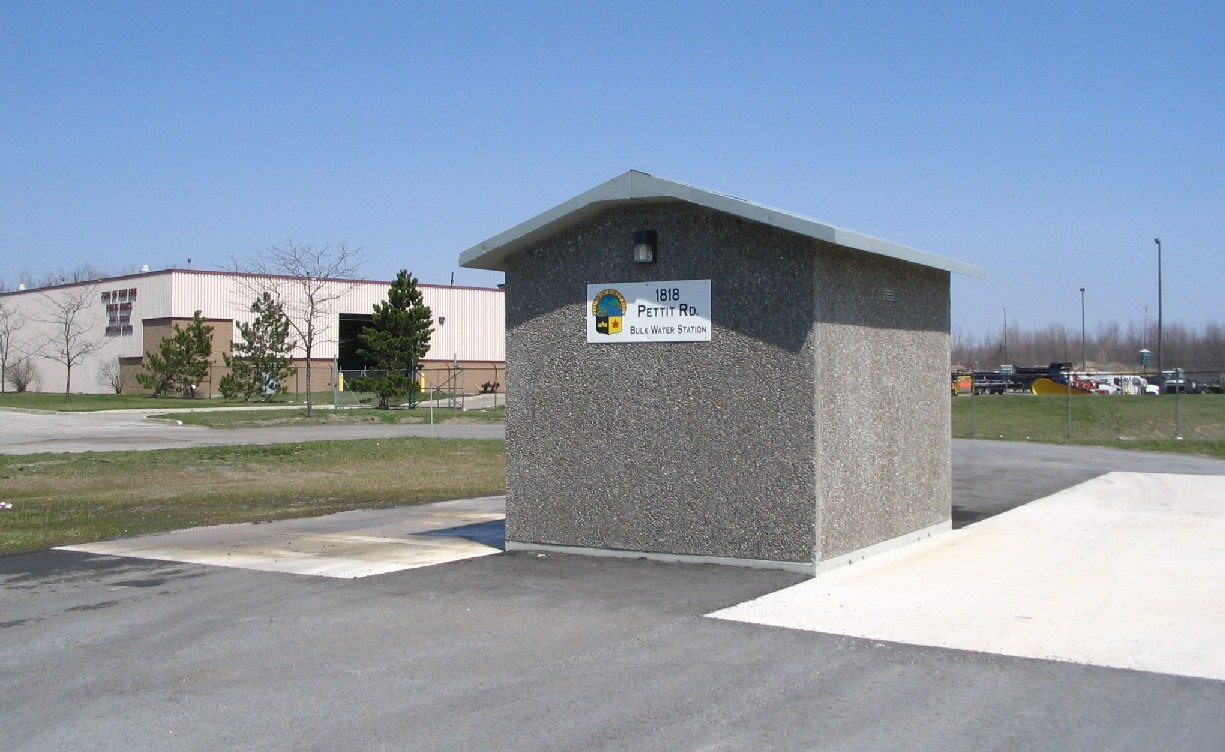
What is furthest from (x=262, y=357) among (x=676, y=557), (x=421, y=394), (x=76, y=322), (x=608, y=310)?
(x=676, y=557)

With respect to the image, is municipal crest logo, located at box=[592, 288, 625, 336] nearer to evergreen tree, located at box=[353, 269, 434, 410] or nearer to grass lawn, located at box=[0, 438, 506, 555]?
grass lawn, located at box=[0, 438, 506, 555]

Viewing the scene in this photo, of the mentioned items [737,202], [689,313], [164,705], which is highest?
[737,202]

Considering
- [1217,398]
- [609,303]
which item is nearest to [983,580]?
[609,303]

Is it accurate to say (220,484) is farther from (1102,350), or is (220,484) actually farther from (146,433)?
(1102,350)

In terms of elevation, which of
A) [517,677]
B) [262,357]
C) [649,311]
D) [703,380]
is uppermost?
[262,357]

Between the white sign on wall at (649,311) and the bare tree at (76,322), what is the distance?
58.5 metres

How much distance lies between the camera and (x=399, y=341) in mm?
45406

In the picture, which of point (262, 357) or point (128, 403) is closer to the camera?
point (128, 403)

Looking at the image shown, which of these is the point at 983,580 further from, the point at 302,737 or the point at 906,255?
the point at 302,737

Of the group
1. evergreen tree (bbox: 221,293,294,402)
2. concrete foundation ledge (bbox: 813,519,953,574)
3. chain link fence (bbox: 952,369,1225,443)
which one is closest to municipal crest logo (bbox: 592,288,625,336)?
concrete foundation ledge (bbox: 813,519,953,574)

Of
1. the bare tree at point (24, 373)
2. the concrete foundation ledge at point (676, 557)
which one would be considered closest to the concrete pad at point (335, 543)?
the concrete foundation ledge at point (676, 557)

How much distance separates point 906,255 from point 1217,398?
1835 inches

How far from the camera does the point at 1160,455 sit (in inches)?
995

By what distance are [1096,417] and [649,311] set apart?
39670mm
